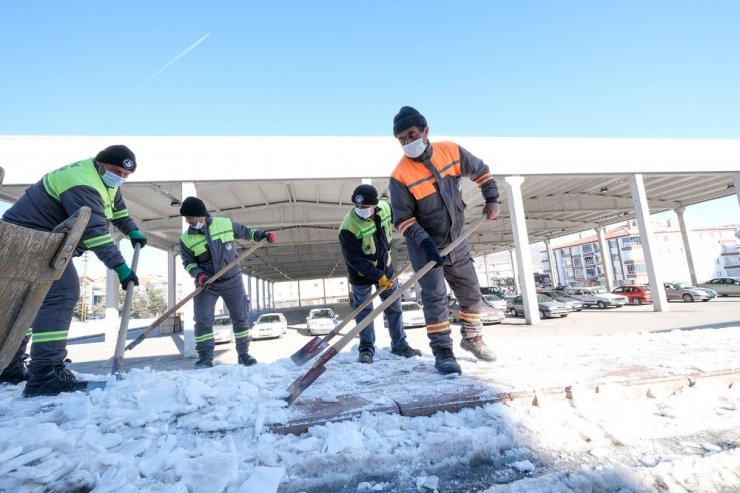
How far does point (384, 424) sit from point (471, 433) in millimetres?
396

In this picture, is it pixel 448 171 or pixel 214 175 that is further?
pixel 214 175

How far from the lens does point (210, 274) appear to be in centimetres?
421

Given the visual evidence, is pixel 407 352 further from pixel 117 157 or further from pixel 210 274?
pixel 117 157

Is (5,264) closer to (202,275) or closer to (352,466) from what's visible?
(352,466)

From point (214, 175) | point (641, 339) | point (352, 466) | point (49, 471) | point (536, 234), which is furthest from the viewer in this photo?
point (536, 234)

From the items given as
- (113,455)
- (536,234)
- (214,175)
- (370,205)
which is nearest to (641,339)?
(370,205)

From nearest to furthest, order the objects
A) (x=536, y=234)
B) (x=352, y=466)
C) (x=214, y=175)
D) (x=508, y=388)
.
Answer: (x=352, y=466) → (x=508, y=388) → (x=214, y=175) → (x=536, y=234)

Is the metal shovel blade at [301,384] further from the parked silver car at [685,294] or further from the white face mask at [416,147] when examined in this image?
the parked silver car at [685,294]

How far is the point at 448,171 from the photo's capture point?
9.20ft

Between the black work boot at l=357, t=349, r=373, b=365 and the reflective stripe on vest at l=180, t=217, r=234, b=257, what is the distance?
216cm

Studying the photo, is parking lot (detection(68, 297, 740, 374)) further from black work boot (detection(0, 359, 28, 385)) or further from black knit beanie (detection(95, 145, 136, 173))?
black knit beanie (detection(95, 145, 136, 173))

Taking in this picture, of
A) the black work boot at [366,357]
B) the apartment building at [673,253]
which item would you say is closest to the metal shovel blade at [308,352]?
the black work boot at [366,357]

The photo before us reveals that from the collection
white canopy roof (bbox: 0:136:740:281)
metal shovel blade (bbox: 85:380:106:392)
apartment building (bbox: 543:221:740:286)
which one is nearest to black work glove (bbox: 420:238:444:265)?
metal shovel blade (bbox: 85:380:106:392)

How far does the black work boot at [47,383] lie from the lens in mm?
2367
